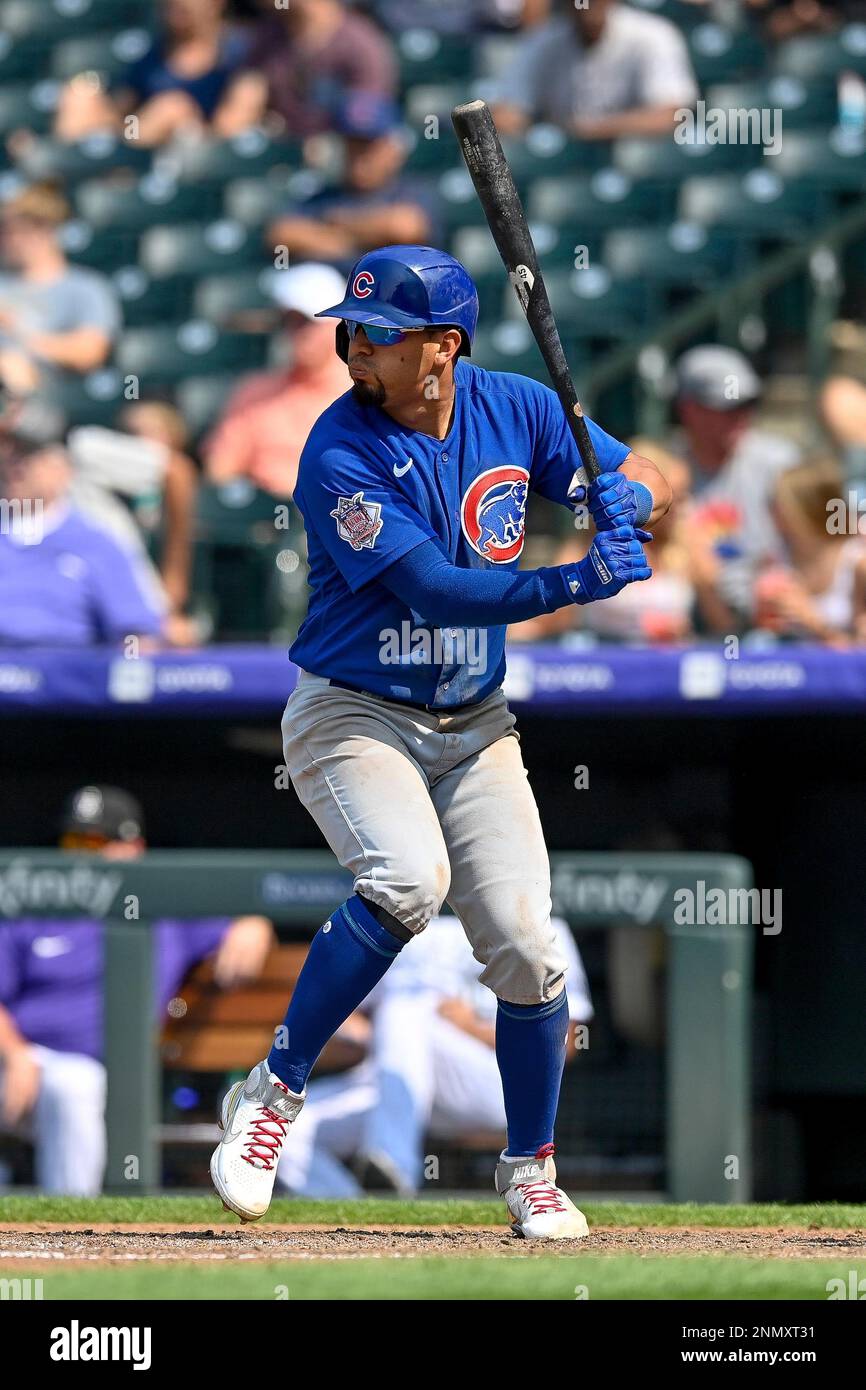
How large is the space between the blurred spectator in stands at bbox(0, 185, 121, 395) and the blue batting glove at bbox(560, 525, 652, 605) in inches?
199

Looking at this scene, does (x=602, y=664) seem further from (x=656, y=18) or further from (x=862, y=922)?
(x=656, y=18)

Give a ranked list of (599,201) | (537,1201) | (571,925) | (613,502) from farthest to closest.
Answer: (599,201) < (571,925) < (537,1201) < (613,502)

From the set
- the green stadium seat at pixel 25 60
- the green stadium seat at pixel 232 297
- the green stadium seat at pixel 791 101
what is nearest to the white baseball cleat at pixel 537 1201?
the green stadium seat at pixel 232 297

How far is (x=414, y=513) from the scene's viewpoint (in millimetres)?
3414

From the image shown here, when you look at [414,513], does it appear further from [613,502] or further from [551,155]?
[551,155]

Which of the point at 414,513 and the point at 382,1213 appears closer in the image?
the point at 414,513

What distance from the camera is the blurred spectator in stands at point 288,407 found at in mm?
7266

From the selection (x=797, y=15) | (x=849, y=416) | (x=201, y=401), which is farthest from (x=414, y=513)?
(x=797, y=15)

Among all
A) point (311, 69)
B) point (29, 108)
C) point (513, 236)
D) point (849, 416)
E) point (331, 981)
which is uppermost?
point (29, 108)

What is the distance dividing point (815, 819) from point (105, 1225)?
2.97 m

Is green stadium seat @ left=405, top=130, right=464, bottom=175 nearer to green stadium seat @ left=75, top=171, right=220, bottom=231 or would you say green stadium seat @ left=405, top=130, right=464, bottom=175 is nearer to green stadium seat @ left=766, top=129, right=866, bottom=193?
green stadium seat @ left=75, top=171, right=220, bottom=231

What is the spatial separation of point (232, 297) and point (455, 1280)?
6102 millimetres

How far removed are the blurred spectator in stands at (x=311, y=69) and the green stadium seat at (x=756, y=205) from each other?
5.02 ft

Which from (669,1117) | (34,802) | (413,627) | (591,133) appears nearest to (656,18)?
(591,133)
